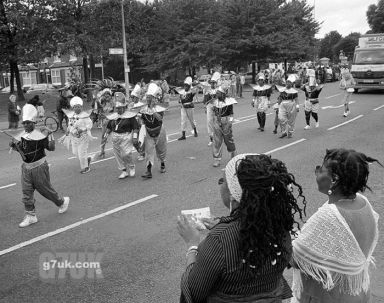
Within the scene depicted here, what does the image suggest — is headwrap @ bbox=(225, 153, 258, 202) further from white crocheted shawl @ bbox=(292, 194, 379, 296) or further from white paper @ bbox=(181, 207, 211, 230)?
white crocheted shawl @ bbox=(292, 194, 379, 296)

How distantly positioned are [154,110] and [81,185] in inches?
84.3

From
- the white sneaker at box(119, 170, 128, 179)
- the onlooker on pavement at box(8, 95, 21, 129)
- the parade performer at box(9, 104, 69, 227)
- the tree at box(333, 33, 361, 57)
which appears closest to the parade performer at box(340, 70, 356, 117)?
the white sneaker at box(119, 170, 128, 179)

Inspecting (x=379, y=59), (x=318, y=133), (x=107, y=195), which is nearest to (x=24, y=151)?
(x=107, y=195)

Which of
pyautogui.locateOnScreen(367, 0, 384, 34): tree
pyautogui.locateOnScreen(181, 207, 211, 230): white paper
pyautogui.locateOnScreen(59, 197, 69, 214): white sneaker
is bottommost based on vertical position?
pyautogui.locateOnScreen(59, 197, 69, 214): white sneaker

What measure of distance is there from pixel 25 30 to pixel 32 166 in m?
21.0

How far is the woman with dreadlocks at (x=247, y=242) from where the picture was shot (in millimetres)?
1987

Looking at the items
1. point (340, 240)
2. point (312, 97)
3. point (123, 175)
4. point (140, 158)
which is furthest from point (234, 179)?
point (312, 97)

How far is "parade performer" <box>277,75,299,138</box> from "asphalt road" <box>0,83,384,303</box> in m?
0.36

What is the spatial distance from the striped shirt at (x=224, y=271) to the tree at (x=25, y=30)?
24.6 meters

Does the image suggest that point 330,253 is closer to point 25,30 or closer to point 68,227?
point 68,227

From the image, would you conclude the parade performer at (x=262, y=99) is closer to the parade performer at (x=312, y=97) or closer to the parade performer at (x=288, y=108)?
the parade performer at (x=288, y=108)

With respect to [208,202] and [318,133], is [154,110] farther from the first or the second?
[318,133]

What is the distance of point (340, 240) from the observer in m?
2.40

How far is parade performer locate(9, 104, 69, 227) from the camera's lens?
645 centimetres
